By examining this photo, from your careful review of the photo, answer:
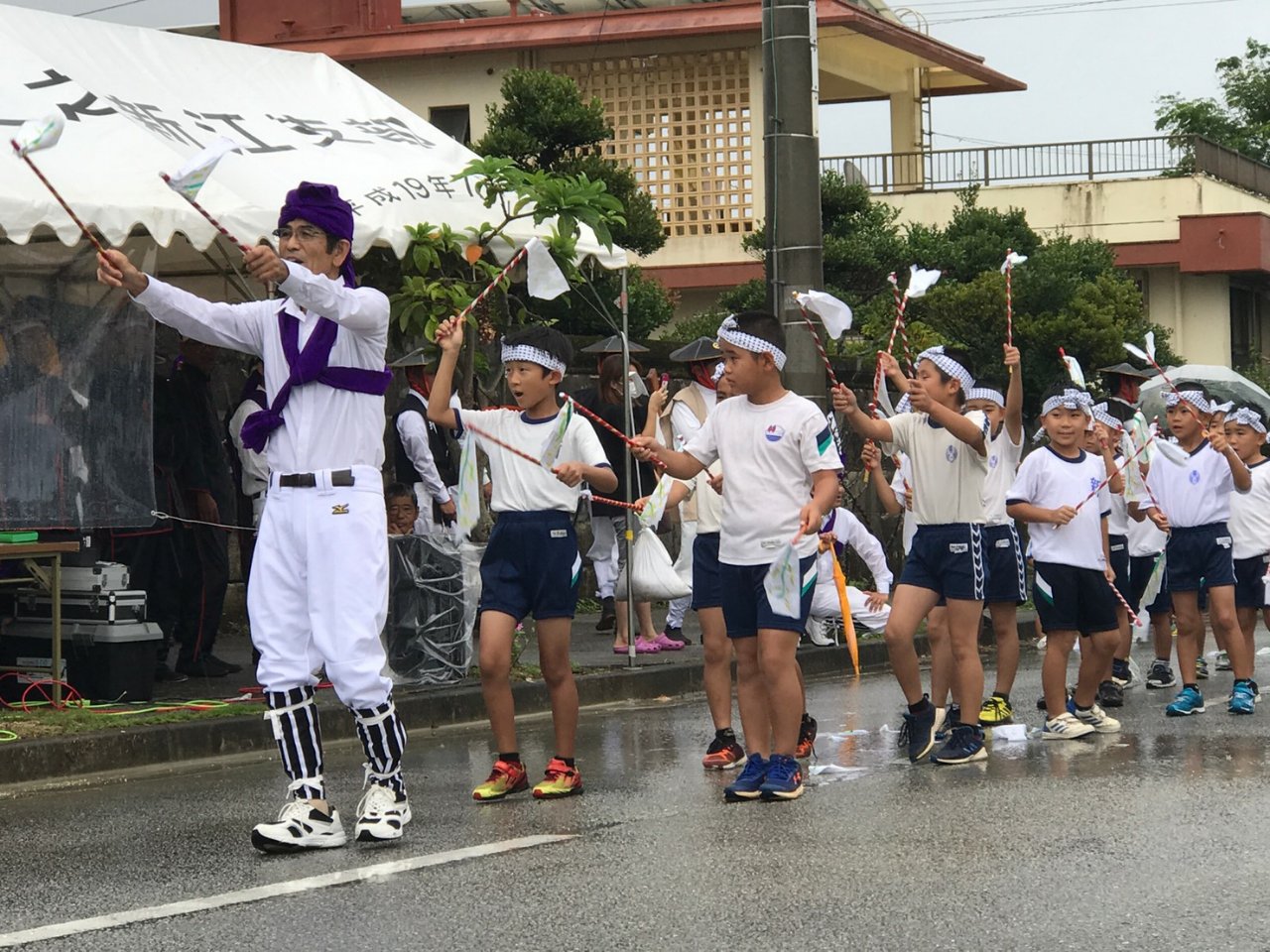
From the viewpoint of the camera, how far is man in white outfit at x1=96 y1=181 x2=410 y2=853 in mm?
6766

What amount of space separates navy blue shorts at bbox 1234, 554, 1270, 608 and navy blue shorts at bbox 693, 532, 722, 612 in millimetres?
3861

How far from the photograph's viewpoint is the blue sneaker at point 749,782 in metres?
7.63

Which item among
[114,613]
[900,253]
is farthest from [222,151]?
[900,253]

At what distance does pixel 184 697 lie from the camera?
10.6 metres

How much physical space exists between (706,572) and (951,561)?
111cm

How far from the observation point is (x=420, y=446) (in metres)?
12.2

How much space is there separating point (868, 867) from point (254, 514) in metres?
6.82

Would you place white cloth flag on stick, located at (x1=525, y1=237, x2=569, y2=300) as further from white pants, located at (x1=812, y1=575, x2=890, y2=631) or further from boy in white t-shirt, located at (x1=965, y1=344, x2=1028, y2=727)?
white pants, located at (x1=812, y1=575, x2=890, y2=631)

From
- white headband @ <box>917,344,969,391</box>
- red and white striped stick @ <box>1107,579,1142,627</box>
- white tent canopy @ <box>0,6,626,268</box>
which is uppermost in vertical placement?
white tent canopy @ <box>0,6,626,268</box>

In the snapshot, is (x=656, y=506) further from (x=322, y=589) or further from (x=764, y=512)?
(x=322, y=589)

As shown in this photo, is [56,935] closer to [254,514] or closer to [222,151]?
[222,151]

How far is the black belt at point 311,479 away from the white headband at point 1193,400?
236 inches

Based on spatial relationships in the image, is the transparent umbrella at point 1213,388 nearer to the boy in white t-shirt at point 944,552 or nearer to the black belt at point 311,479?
the boy in white t-shirt at point 944,552

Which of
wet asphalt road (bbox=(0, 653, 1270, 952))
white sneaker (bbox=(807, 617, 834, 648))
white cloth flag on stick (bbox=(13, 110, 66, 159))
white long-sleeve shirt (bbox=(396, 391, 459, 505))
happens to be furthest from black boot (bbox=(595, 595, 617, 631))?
white cloth flag on stick (bbox=(13, 110, 66, 159))
